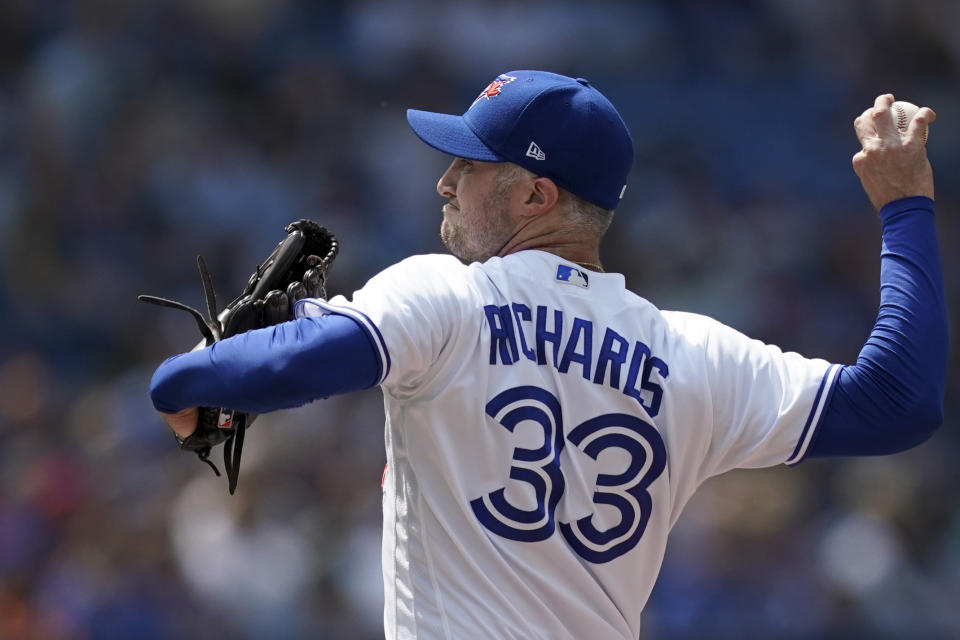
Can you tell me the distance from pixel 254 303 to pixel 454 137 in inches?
19.5

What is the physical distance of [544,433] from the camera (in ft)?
6.98

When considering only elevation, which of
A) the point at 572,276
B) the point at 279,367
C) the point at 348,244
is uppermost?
the point at 348,244

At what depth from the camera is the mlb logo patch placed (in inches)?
88.7

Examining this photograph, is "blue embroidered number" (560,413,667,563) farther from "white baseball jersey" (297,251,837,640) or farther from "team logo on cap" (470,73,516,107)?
"team logo on cap" (470,73,516,107)

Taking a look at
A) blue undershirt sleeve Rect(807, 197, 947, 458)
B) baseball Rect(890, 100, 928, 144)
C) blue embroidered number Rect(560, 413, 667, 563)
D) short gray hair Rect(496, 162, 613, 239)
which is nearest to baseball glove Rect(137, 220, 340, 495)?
short gray hair Rect(496, 162, 613, 239)

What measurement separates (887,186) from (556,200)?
61 centimetres

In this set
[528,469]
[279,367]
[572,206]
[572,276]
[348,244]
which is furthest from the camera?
[348,244]

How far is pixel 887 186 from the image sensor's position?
232 centimetres

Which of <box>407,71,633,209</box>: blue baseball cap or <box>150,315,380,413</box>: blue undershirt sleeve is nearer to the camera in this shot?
<box>150,315,380,413</box>: blue undershirt sleeve

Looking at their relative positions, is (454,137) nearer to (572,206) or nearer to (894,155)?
(572,206)

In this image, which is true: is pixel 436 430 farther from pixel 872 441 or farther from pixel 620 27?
pixel 620 27

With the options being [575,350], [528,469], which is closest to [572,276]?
[575,350]

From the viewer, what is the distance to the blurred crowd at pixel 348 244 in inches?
237

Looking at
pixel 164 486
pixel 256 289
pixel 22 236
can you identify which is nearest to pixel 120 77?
pixel 22 236
